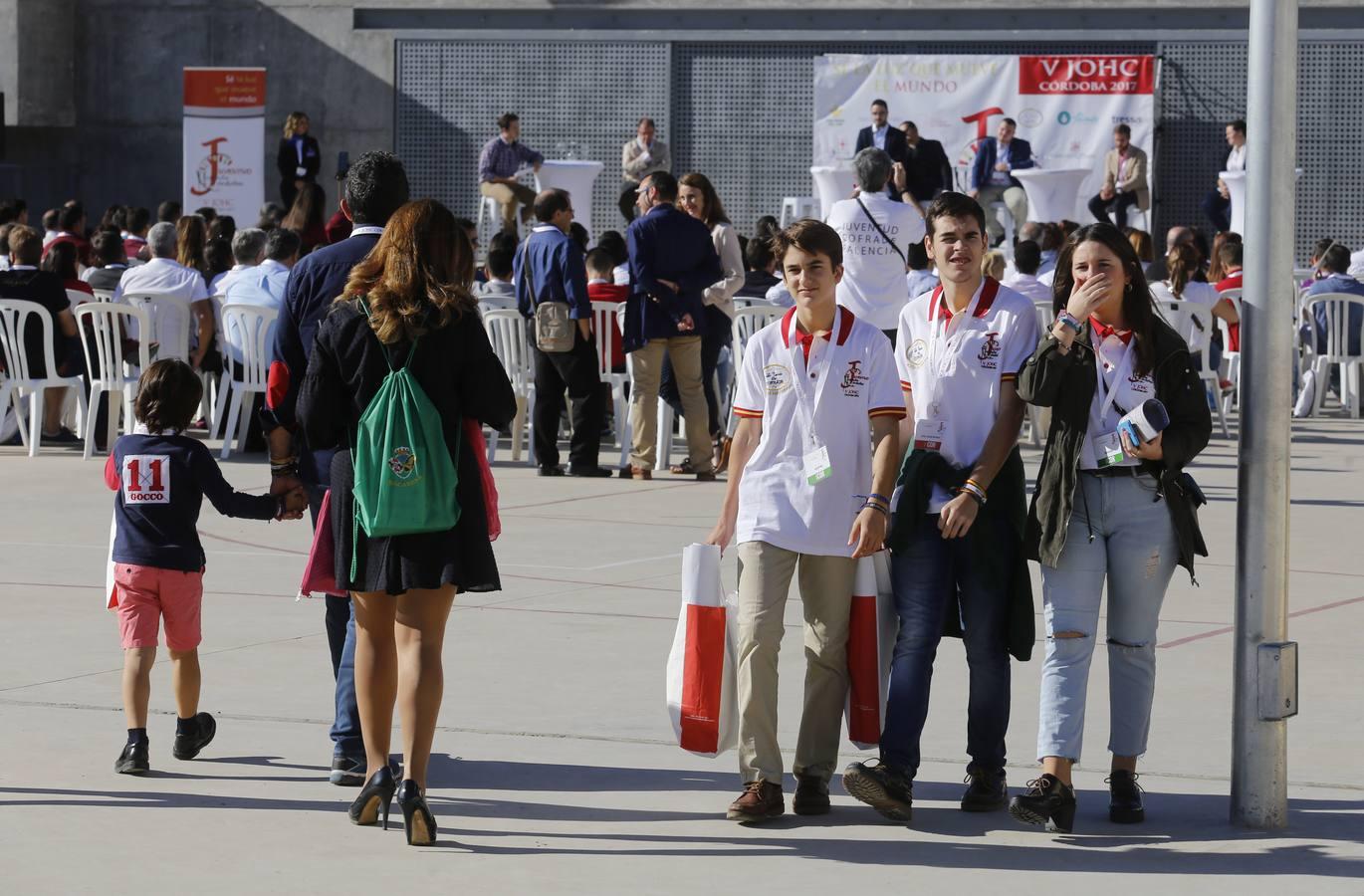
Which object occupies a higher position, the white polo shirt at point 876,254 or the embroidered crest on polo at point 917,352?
the white polo shirt at point 876,254

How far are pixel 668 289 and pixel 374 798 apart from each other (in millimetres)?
7607

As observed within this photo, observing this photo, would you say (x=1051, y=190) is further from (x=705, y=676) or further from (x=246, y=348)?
(x=705, y=676)

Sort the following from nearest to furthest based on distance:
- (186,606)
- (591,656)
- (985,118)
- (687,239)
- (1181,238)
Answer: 1. (186,606)
2. (591,656)
3. (687,239)
4. (1181,238)
5. (985,118)

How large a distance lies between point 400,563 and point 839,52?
69.2 feet

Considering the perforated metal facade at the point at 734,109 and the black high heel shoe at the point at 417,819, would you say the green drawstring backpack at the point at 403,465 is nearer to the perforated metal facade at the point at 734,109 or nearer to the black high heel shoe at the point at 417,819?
the black high heel shoe at the point at 417,819

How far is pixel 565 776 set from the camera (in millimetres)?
5996

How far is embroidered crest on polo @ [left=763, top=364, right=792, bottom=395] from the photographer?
18.4ft

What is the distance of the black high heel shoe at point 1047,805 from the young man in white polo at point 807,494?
533 mm

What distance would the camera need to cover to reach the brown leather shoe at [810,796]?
18.4 feet

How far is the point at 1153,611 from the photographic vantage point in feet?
18.1

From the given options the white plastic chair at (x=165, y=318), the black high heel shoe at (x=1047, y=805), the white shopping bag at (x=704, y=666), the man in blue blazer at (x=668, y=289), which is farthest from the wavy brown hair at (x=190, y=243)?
the black high heel shoe at (x=1047, y=805)

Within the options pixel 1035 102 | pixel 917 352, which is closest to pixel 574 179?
pixel 1035 102

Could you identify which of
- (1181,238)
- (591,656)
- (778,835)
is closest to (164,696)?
(591,656)

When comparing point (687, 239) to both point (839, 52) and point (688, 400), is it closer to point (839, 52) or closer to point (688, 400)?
point (688, 400)
